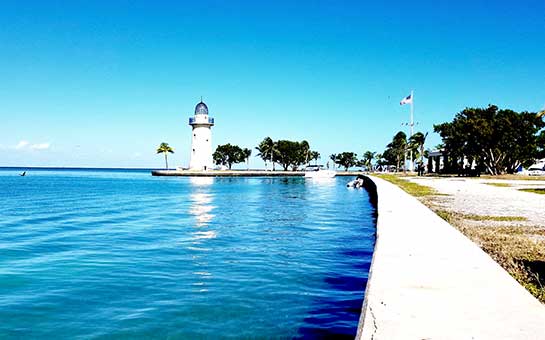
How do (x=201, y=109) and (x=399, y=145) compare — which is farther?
(x=399, y=145)

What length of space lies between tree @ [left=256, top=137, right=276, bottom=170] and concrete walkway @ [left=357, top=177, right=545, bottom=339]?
118233mm

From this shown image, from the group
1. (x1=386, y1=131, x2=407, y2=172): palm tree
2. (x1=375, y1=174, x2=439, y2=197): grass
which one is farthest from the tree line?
(x1=386, y1=131, x2=407, y2=172): palm tree

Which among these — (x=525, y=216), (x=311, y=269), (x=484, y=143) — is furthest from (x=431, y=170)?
(x=311, y=269)

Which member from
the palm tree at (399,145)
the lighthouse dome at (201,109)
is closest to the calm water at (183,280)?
the lighthouse dome at (201,109)

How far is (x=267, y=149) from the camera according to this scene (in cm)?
12662

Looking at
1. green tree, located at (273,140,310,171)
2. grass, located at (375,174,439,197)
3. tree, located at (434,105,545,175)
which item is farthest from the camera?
green tree, located at (273,140,310,171)

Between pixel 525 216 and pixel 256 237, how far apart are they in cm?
837

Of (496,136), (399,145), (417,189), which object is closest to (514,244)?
(417,189)

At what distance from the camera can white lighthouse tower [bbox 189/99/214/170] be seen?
90.5 m

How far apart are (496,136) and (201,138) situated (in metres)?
52.7

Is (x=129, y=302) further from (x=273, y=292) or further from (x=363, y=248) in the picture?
(x=363, y=248)

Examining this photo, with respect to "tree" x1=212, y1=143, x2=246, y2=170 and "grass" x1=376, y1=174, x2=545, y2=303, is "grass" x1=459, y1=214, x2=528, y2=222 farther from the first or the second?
"tree" x1=212, y1=143, x2=246, y2=170

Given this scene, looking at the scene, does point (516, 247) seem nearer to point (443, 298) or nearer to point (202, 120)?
point (443, 298)

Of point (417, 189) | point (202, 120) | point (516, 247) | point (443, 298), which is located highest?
point (202, 120)
